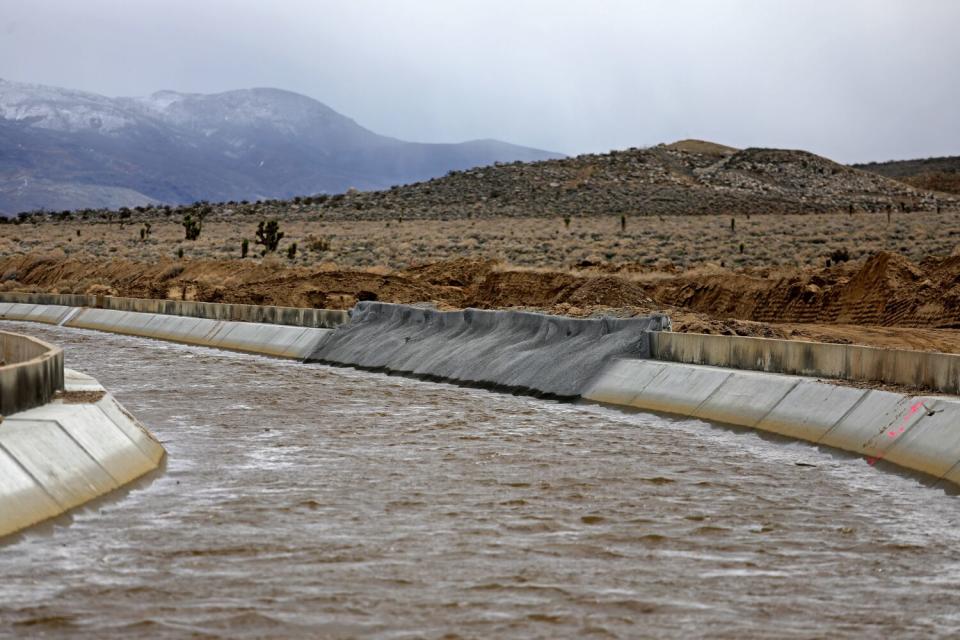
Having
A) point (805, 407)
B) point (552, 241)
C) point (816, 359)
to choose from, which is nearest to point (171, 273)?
point (552, 241)

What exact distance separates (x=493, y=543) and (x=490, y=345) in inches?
686

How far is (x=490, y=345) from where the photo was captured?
2909cm

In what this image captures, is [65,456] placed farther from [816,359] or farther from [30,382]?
[816,359]

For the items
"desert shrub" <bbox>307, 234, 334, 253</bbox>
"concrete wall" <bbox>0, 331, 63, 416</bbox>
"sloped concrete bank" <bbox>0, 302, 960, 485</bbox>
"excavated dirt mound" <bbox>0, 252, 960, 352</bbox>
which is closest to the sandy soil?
"desert shrub" <bbox>307, 234, 334, 253</bbox>

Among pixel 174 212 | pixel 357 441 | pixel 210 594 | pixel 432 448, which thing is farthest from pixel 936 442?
pixel 174 212

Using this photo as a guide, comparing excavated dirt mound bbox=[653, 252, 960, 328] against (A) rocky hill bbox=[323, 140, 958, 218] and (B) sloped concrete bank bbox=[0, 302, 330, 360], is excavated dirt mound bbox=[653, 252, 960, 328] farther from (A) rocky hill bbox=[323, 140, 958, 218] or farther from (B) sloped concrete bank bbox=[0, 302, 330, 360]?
(A) rocky hill bbox=[323, 140, 958, 218]

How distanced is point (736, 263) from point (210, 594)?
47765 mm

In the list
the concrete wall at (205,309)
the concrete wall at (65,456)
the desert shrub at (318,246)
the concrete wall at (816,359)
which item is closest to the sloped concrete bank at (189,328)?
the concrete wall at (205,309)

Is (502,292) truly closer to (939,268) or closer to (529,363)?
(939,268)

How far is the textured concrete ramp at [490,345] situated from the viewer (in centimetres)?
2553

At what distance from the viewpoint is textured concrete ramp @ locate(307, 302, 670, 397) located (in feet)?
83.8

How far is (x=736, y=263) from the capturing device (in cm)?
5572

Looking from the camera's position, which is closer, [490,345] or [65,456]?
[65,456]

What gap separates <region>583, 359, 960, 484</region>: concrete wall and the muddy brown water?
0.50 metres
